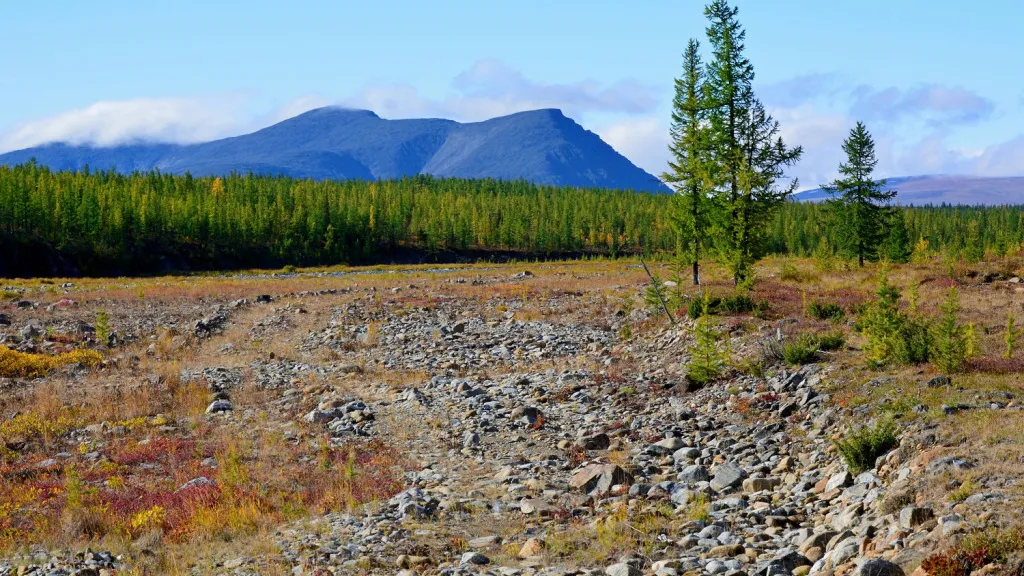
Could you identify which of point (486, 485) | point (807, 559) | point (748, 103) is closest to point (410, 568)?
point (486, 485)

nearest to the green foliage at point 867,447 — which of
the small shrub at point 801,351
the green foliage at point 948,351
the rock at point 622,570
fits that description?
the green foliage at point 948,351

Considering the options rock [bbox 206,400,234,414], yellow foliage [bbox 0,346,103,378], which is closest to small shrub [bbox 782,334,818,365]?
Result: rock [bbox 206,400,234,414]

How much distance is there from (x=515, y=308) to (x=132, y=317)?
19363mm

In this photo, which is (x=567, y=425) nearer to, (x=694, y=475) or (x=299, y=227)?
(x=694, y=475)

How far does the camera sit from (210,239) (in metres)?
113

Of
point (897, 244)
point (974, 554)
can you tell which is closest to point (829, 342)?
point (974, 554)

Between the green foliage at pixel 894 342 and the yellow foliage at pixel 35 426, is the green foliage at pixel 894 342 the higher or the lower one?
the higher one

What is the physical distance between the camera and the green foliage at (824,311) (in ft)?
74.9

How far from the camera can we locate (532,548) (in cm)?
972

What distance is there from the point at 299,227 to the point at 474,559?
11858 centimetres

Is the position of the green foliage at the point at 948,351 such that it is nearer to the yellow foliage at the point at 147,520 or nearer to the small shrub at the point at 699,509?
the small shrub at the point at 699,509

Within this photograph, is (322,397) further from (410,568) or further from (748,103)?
(748,103)

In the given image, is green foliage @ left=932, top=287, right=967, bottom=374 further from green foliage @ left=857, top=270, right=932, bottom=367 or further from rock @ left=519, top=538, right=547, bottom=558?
rock @ left=519, top=538, right=547, bottom=558

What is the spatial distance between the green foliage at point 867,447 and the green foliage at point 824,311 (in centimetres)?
1213
